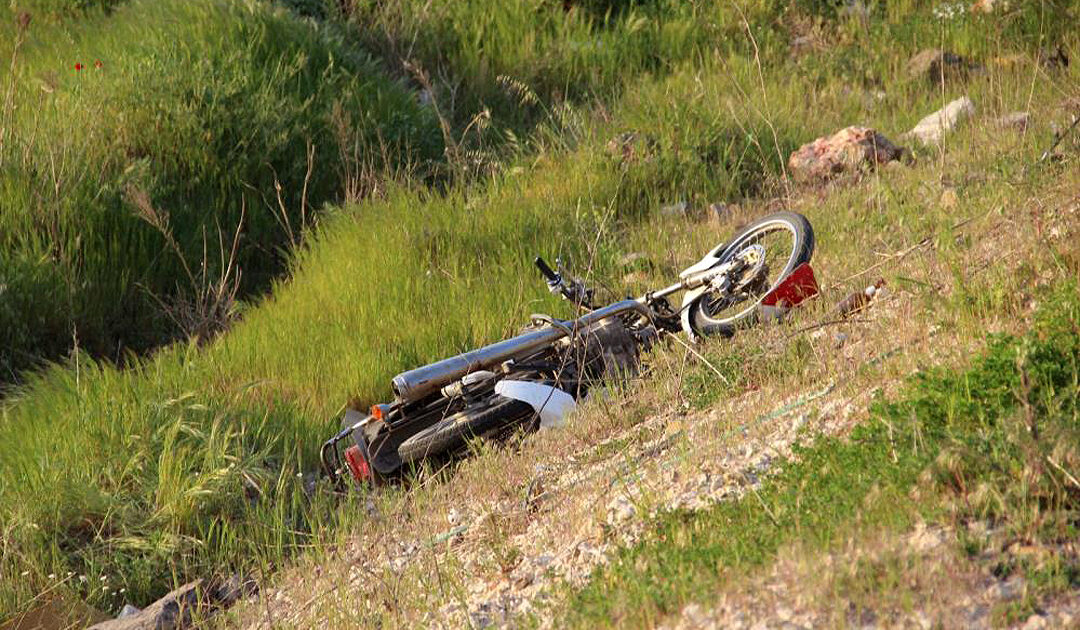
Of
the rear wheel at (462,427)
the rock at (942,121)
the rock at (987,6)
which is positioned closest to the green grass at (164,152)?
the rear wheel at (462,427)

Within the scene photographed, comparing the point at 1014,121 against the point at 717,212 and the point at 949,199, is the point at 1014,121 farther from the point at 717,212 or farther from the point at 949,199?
the point at 717,212

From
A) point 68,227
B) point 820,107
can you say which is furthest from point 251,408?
point 820,107

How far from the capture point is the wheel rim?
6066mm

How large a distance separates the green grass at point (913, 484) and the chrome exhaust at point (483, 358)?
1.82 meters

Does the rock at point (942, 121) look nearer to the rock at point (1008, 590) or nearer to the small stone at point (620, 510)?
the small stone at point (620, 510)

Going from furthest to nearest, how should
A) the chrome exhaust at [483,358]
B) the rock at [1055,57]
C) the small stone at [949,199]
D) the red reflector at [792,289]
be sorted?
the rock at [1055,57] < the small stone at [949,199] < the red reflector at [792,289] < the chrome exhaust at [483,358]

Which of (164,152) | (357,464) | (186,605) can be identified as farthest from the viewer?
(164,152)

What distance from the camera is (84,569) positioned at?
553 centimetres

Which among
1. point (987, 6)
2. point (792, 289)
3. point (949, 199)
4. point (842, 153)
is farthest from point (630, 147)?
point (987, 6)

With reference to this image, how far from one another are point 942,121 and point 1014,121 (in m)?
0.61

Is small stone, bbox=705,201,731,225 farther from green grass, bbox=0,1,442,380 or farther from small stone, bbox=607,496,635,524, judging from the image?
small stone, bbox=607,496,635,524

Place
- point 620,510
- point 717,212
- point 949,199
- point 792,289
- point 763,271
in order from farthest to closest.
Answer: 1. point 717,212
2. point 949,199
3. point 763,271
4. point 792,289
5. point 620,510

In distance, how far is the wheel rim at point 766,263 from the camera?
607 centimetres

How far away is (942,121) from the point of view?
8.50m
